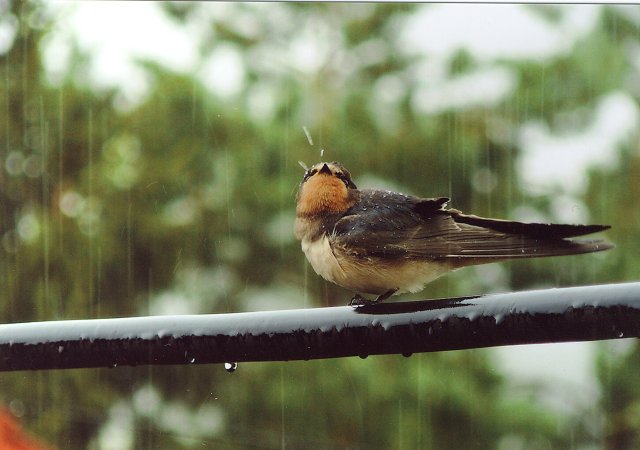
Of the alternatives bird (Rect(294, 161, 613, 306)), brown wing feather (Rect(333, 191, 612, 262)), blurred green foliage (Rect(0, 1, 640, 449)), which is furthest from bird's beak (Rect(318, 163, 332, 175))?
blurred green foliage (Rect(0, 1, 640, 449))

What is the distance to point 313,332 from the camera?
118 centimetres

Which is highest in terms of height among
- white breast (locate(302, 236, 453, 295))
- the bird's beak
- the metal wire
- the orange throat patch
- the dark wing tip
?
the bird's beak

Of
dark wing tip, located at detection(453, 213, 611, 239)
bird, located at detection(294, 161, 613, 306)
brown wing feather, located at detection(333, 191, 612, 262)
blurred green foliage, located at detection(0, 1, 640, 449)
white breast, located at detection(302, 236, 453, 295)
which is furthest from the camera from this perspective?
blurred green foliage, located at detection(0, 1, 640, 449)

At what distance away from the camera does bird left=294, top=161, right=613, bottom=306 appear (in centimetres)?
211

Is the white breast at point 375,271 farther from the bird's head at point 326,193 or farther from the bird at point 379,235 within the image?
the bird's head at point 326,193

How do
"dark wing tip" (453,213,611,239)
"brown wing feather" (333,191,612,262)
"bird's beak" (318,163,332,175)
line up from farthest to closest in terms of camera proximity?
1. "bird's beak" (318,163,332,175)
2. "brown wing feather" (333,191,612,262)
3. "dark wing tip" (453,213,611,239)

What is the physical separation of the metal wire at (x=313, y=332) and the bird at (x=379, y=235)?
75cm

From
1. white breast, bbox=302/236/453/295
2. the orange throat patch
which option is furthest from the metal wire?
the orange throat patch

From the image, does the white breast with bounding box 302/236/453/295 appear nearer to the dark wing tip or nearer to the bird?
the bird

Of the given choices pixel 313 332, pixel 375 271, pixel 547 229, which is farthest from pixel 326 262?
pixel 313 332

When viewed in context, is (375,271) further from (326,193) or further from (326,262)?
(326,193)

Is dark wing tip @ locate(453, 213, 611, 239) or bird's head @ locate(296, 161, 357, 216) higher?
bird's head @ locate(296, 161, 357, 216)

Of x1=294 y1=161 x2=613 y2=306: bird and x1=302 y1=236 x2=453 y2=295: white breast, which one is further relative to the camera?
x1=302 y1=236 x2=453 y2=295: white breast

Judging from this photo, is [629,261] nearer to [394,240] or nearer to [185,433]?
[185,433]
